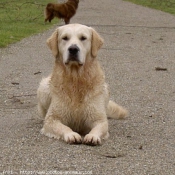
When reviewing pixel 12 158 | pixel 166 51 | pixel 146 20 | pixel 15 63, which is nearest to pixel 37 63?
pixel 15 63

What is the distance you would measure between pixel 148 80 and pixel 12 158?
Result: 6.50m

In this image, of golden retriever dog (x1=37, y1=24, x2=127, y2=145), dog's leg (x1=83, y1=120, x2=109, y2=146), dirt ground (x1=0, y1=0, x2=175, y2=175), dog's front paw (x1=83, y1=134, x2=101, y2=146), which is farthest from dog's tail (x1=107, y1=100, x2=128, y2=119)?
dog's front paw (x1=83, y1=134, x2=101, y2=146)

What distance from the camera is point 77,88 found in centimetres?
806

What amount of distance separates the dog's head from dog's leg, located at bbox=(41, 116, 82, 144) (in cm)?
70

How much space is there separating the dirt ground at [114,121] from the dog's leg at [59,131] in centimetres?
10

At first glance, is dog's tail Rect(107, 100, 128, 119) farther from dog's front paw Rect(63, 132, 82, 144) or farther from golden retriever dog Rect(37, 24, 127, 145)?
dog's front paw Rect(63, 132, 82, 144)

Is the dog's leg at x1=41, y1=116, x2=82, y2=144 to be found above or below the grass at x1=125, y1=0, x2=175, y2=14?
above

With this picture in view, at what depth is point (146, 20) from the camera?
27.0m

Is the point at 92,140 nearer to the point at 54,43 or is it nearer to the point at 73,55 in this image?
the point at 73,55

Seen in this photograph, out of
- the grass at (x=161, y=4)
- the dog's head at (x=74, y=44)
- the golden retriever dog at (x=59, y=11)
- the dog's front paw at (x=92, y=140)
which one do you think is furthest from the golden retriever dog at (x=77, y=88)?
the grass at (x=161, y=4)

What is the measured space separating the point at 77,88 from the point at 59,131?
0.62 m

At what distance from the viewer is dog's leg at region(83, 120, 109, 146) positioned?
7.38m

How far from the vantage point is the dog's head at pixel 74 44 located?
25.6 feet

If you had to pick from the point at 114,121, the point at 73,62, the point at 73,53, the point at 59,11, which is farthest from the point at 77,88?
the point at 59,11
